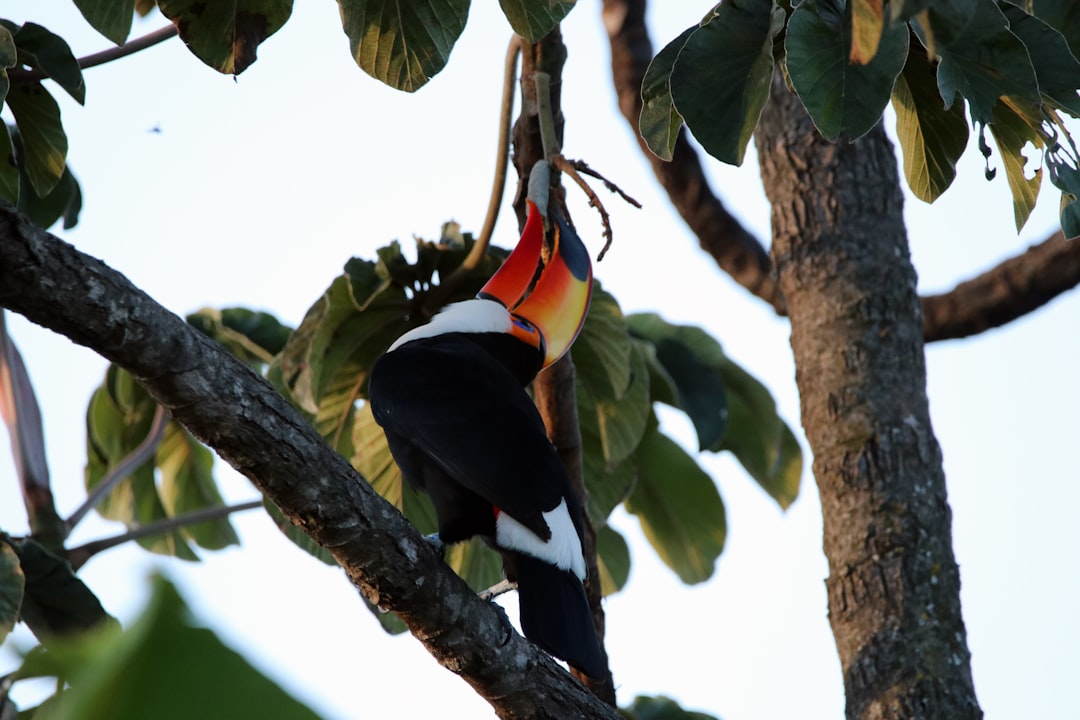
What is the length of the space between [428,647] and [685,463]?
6.73 ft

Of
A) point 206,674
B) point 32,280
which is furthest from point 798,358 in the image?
point 206,674

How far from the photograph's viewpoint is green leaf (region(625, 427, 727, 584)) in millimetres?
3699

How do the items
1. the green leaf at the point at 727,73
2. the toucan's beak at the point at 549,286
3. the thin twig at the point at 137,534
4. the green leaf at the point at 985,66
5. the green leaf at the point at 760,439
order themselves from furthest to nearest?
the green leaf at the point at 760,439 → the thin twig at the point at 137,534 → the toucan's beak at the point at 549,286 → the green leaf at the point at 727,73 → the green leaf at the point at 985,66

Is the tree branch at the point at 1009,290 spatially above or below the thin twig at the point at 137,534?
above

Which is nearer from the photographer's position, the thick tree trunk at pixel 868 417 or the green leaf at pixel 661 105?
the green leaf at pixel 661 105

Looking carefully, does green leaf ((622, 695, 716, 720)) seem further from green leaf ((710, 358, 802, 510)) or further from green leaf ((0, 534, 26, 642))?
green leaf ((0, 534, 26, 642))

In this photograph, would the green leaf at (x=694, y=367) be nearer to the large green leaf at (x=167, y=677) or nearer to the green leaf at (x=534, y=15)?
the green leaf at (x=534, y=15)

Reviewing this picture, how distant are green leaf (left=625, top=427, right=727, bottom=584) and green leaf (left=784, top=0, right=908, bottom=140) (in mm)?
2193

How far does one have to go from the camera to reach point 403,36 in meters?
1.98

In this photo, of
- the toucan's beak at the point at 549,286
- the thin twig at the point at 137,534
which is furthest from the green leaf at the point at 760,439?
the thin twig at the point at 137,534

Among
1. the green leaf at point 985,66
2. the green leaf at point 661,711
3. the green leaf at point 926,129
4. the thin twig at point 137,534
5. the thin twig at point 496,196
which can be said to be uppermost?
the thin twig at point 496,196

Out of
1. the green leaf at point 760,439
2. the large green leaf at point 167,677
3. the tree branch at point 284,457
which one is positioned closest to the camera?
the large green leaf at point 167,677

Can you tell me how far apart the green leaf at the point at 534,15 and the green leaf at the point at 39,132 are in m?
0.80

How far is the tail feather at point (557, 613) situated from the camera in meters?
1.92
